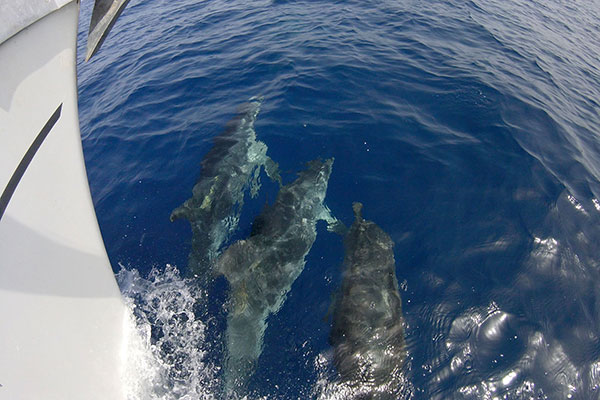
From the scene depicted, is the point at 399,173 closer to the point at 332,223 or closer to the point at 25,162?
the point at 332,223

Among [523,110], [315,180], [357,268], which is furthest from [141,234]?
[523,110]

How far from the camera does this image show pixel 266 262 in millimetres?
7852

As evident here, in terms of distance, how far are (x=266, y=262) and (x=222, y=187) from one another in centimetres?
295

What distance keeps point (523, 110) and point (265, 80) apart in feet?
32.1

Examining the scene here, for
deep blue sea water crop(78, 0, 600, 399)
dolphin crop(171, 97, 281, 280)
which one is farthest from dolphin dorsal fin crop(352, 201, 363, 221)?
dolphin crop(171, 97, 281, 280)

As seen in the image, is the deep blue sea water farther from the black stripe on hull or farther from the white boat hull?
the black stripe on hull

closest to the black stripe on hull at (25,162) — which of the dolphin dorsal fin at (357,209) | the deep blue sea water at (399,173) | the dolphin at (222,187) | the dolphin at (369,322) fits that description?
the deep blue sea water at (399,173)

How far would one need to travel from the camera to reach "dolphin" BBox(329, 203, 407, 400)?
600 centimetres

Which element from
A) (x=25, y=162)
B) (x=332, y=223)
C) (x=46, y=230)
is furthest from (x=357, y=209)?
(x=25, y=162)

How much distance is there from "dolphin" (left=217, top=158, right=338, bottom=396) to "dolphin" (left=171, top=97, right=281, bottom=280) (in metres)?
0.65

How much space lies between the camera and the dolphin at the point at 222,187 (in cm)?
845

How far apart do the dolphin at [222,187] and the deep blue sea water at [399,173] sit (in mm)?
365

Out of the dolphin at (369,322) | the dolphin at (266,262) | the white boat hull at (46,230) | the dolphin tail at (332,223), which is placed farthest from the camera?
the dolphin tail at (332,223)

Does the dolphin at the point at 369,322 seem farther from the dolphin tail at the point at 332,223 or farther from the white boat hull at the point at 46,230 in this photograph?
the white boat hull at the point at 46,230
